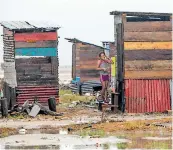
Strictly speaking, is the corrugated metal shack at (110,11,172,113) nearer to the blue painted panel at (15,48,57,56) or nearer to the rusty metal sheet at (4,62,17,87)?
the blue painted panel at (15,48,57,56)

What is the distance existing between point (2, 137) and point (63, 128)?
2.60m

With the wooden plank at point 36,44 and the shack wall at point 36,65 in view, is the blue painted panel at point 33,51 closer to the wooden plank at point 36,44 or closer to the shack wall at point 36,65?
the shack wall at point 36,65

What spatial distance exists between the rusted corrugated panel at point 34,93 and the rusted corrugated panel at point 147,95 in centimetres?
323

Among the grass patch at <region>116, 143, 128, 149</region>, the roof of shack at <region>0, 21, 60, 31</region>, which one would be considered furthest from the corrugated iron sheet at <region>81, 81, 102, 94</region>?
the grass patch at <region>116, 143, 128, 149</region>

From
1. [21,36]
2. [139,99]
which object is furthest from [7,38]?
[139,99]

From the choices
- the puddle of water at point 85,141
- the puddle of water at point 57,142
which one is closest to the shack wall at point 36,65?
the puddle of water at point 85,141

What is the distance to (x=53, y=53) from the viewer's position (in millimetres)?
25359

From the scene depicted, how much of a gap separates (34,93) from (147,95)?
15.5 feet

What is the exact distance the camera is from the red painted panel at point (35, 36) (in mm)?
25188

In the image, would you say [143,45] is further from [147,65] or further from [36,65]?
[36,65]

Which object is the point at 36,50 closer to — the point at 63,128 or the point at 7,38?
the point at 7,38

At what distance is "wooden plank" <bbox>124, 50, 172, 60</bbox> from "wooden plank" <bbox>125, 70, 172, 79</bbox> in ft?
1.86

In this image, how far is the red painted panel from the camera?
82.6 feet

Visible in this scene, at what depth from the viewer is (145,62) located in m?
24.7
